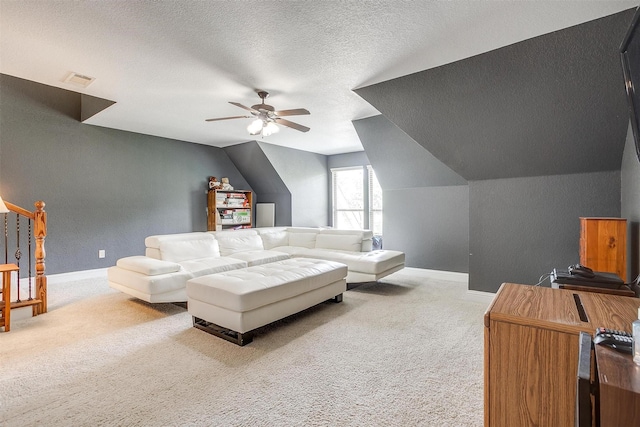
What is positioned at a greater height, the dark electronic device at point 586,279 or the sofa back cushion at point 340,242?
the dark electronic device at point 586,279

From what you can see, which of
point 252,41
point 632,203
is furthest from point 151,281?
point 632,203

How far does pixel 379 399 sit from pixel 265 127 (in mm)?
2907

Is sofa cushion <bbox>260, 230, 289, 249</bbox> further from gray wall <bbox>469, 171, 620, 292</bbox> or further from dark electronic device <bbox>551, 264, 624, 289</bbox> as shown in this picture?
dark electronic device <bbox>551, 264, 624, 289</bbox>

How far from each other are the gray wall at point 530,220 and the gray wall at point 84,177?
504cm

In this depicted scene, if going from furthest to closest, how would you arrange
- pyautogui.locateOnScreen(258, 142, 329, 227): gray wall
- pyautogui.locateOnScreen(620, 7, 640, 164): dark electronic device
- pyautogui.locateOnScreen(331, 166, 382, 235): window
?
pyautogui.locateOnScreen(331, 166, 382, 235): window → pyautogui.locateOnScreen(258, 142, 329, 227): gray wall → pyautogui.locateOnScreen(620, 7, 640, 164): dark electronic device

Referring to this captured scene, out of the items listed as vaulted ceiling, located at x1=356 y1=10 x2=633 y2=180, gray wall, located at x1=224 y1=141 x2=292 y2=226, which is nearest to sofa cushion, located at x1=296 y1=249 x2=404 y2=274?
vaulted ceiling, located at x1=356 y1=10 x2=633 y2=180

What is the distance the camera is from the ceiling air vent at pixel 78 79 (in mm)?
3070

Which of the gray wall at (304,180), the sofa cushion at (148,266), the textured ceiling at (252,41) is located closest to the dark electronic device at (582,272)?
the textured ceiling at (252,41)

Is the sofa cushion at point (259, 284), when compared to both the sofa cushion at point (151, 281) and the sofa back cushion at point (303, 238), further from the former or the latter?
the sofa back cushion at point (303, 238)

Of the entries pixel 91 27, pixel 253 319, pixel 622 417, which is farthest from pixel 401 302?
pixel 91 27

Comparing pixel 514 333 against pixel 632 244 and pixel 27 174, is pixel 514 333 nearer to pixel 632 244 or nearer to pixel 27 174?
pixel 632 244

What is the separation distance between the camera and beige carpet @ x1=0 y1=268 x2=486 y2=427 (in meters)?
1.62

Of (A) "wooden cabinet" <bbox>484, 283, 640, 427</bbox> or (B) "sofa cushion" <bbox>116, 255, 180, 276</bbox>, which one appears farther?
(B) "sofa cushion" <bbox>116, 255, 180, 276</bbox>

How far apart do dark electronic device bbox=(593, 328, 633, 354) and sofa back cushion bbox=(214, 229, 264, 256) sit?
4.11 meters
